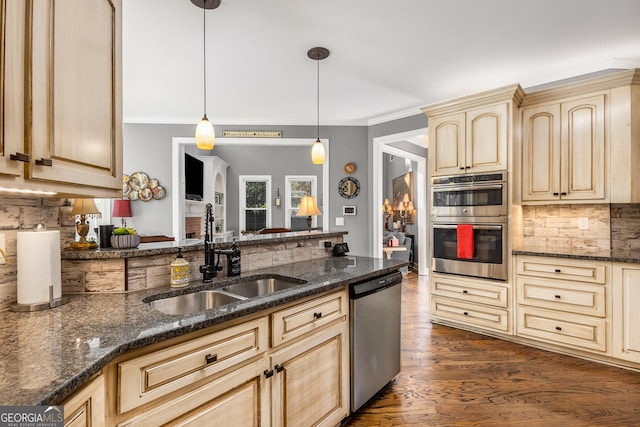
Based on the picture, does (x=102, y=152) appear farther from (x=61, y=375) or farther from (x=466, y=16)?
(x=466, y=16)

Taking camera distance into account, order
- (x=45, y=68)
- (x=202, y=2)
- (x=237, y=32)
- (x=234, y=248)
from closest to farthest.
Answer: (x=45, y=68), (x=234, y=248), (x=202, y=2), (x=237, y=32)

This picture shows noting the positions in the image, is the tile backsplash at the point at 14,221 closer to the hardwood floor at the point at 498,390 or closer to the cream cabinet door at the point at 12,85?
the cream cabinet door at the point at 12,85

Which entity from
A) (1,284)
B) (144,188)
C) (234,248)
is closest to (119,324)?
(1,284)

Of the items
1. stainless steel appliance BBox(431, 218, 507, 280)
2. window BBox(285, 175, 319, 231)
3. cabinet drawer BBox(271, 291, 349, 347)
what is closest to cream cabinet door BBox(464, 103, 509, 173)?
stainless steel appliance BBox(431, 218, 507, 280)

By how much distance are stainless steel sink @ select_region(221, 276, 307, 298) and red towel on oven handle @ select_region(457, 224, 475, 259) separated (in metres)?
2.13

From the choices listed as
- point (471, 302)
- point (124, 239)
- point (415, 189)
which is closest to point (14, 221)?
point (124, 239)

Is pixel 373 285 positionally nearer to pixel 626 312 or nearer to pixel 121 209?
pixel 626 312

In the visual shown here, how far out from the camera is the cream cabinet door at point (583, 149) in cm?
285

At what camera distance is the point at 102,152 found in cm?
131

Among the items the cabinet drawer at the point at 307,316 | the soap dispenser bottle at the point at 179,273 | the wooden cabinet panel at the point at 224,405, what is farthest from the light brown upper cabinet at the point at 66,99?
the cabinet drawer at the point at 307,316

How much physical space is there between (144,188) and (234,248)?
377 centimetres

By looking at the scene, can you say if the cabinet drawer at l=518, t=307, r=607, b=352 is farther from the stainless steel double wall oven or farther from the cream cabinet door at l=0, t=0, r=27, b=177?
the cream cabinet door at l=0, t=0, r=27, b=177

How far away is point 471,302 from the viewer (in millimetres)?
3352

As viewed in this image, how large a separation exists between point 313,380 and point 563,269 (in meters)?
2.48
